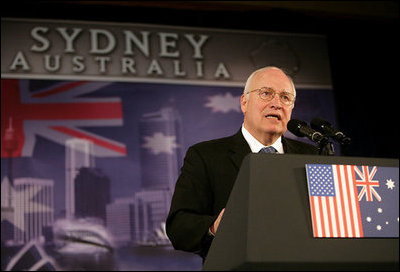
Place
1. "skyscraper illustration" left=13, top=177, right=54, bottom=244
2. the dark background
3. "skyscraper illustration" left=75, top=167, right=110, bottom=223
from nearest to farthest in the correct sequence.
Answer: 1. "skyscraper illustration" left=13, top=177, right=54, bottom=244
2. "skyscraper illustration" left=75, top=167, right=110, bottom=223
3. the dark background

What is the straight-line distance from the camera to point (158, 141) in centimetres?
429

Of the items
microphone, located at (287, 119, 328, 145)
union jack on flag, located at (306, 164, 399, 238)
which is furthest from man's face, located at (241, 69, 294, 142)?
union jack on flag, located at (306, 164, 399, 238)

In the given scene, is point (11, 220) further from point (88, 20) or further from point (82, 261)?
point (88, 20)

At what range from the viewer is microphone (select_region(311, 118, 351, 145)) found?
1.53 m

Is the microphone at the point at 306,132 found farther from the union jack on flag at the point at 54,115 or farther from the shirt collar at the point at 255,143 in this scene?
the union jack on flag at the point at 54,115

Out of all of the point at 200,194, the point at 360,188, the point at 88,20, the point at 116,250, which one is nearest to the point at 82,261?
the point at 116,250

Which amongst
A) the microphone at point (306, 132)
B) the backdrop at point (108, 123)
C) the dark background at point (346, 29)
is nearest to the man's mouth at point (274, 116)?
the microphone at point (306, 132)

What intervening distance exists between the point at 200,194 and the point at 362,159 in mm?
686

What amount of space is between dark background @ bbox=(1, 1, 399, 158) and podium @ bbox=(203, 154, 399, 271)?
3.50 metres

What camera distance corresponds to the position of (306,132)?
165 centimetres

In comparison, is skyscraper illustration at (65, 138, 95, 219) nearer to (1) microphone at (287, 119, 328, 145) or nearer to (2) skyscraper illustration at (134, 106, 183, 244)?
(2) skyscraper illustration at (134, 106, 183, 244)

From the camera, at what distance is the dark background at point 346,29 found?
4621 millimetres

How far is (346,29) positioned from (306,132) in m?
3.55

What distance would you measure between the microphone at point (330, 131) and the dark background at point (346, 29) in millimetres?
3147
